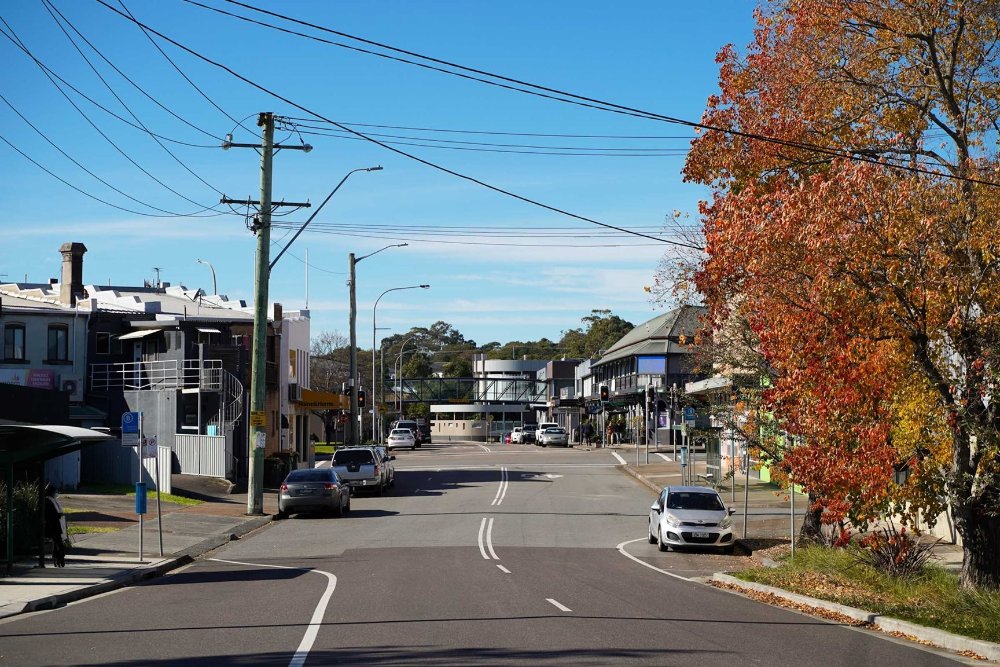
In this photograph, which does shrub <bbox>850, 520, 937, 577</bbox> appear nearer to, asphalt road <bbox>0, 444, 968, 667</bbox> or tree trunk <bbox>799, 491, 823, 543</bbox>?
asphalt road <bbox>0, 444, 968, 667</bbox>

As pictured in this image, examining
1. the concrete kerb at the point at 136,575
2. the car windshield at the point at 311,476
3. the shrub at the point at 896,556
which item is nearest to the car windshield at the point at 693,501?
the shrub at the point at 896,556

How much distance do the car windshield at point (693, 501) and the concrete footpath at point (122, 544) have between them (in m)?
10.6

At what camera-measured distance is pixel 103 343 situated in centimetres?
4853

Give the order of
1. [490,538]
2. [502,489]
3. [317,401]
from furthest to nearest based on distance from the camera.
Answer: [317,401] < [502,489] < [490,538]

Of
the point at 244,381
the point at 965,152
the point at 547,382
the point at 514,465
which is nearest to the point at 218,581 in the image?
the point at 965,152

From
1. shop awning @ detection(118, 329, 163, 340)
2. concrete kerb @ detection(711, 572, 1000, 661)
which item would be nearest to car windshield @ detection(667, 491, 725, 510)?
concrete kerb @ detection(711, 572, 1000, 661)

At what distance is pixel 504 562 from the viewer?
852 inches

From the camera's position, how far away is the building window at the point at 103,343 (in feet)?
158

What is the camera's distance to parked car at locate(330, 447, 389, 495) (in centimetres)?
3959

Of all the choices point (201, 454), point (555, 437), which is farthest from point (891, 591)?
point (555, 437)

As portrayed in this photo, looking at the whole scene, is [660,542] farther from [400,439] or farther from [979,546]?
[400,439]

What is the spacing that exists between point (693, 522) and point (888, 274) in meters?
12.0

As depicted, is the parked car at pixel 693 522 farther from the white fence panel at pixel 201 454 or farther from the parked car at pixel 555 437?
the parked car at pixel 555 437

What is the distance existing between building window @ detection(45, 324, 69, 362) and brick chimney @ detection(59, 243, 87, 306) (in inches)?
121
